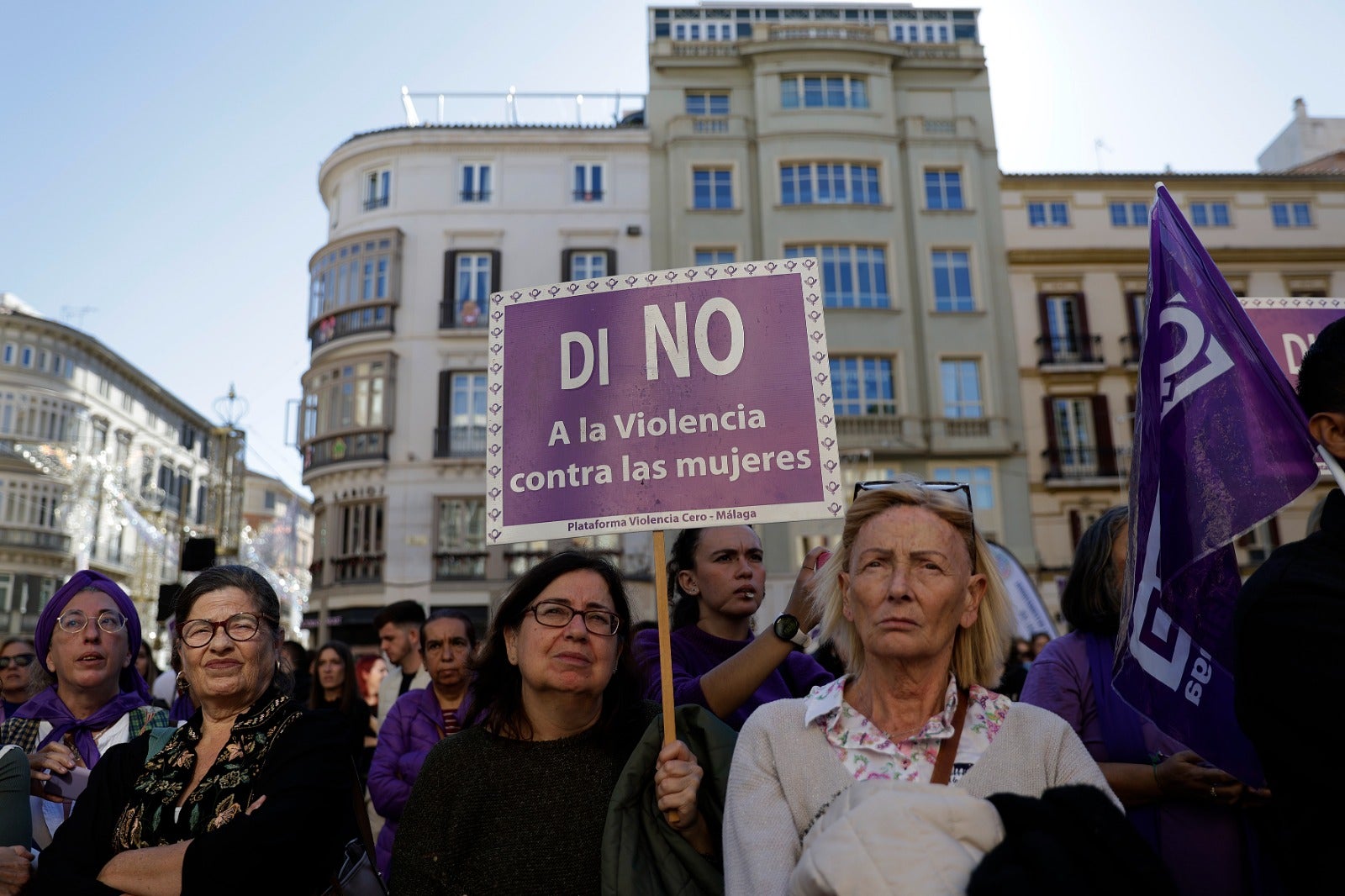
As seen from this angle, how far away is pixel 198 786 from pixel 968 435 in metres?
26.0

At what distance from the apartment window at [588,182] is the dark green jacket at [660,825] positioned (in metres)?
27.2

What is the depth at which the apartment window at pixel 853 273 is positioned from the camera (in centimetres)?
2780

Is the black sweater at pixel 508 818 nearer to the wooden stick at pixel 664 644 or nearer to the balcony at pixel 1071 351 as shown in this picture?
the wooden stick at pixel 664 644

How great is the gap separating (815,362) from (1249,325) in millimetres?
1229

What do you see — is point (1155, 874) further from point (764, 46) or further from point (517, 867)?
point (764, 46)

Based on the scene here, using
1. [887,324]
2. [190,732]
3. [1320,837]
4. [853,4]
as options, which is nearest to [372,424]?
[887,324]

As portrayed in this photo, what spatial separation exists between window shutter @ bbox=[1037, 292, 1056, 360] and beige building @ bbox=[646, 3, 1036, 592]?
0.87 meters

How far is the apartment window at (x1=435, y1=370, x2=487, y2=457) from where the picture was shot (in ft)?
89.1

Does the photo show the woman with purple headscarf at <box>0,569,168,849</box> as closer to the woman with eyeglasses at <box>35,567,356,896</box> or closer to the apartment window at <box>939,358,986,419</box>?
the woman with eyeglasses at <box>35,567,356,896</box>

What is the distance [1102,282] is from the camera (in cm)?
2914

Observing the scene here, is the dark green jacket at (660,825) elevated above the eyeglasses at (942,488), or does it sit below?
below

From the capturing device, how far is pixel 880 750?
2.41 metres

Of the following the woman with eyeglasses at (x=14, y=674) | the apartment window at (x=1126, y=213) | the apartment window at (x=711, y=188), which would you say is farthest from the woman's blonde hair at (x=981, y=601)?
the apartment window at (x=1126, y=213)

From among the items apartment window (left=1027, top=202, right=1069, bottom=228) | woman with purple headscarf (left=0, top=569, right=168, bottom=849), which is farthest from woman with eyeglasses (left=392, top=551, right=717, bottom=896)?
apartment window (left=1027, top=202, right=1069, bottom=228)
